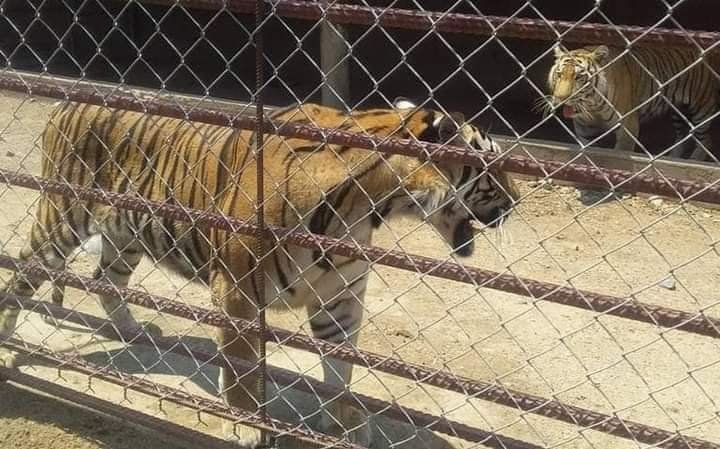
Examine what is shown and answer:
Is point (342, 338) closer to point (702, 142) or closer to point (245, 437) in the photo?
point (245, 437)

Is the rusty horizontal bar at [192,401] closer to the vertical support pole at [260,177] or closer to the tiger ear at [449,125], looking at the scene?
the vertical support pole at [260,177]

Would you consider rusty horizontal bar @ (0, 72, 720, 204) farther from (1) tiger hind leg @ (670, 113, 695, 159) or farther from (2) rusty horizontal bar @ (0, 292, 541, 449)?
(1) tiger hind leg @ (670, 113, 695, 159)

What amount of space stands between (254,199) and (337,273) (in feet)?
1.43

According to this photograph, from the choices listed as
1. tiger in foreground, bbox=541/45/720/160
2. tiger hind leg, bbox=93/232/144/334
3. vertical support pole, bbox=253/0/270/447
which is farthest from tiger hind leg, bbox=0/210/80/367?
tiger in foreground, bbox=541/45/720/160

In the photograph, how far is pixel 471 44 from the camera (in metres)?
10.4

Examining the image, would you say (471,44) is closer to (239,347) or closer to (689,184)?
(239,347)

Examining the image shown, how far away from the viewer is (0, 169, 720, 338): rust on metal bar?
2.13 meters

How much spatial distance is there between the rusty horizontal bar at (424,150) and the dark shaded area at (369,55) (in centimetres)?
567

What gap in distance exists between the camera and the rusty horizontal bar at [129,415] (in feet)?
10.3

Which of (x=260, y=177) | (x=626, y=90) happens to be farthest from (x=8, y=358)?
(x=626, y=90)

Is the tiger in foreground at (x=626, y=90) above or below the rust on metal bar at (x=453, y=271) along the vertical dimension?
below

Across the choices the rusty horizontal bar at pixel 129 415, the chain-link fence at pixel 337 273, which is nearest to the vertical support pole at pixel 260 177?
the chain-link fence at pixel 337 273

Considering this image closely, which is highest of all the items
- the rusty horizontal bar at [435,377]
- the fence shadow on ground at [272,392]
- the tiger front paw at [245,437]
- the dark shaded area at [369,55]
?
the rusty horizontal bar at [435,377]

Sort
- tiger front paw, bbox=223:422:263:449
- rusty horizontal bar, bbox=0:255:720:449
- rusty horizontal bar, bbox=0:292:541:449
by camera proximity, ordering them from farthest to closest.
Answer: tiger front paw, bbox=223:422:263:449 < rusty horizontal bar, bbox=0:292:541:449 < rusty horizontal bar, bbox=0:255:720:449
